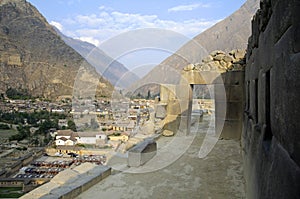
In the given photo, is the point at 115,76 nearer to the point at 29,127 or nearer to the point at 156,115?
the point at 156,115

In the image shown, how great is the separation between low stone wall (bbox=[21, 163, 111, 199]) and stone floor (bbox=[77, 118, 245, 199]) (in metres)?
0.12

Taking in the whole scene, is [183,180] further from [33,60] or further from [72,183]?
[33,60]

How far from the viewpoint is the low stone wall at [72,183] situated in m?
4.52

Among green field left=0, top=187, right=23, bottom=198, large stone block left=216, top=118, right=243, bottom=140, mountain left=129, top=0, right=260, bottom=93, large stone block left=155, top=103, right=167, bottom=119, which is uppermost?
mountain left=129, top=0, right=260, bottom=93

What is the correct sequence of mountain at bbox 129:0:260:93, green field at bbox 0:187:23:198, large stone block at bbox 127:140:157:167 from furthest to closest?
green field at bbox 0:187:23:198 < mountain at bbox 129:0:260:93 < large stone block at bbox 127:140:157:167

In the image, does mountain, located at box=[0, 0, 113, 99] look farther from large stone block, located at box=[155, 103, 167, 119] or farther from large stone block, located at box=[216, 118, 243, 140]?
large stone block, located at box=[216, 118, 243, 140]

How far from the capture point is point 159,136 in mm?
9359

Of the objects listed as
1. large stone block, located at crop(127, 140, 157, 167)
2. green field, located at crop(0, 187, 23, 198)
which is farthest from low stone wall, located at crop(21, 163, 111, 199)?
green field, located at crop(0, 187, 23, 198)

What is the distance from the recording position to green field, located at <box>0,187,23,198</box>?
69.3ft

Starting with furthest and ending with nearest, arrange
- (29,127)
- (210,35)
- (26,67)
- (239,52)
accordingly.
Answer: (26,67)
(29,127)
(210,35)
(239,52)

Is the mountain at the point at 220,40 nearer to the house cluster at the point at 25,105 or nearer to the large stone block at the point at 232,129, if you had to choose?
the large stone block at the point at 232,129

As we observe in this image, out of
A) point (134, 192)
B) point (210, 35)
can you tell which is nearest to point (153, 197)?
point (134, 192)

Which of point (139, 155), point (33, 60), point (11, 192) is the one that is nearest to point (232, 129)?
point (139, 155)

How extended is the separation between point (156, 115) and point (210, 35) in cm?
3989
